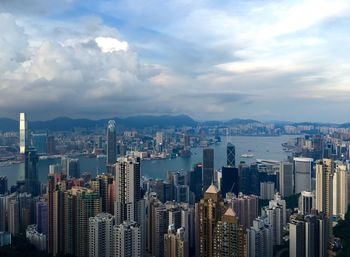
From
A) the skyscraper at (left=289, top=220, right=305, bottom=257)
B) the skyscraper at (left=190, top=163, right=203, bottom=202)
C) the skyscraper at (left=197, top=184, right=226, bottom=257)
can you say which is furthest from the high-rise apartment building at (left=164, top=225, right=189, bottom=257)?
the skyscraper at (left=190, top=163, right=203, bottom=202)

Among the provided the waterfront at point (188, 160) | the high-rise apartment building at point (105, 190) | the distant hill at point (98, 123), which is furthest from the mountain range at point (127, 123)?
the high-rise apartment building at point (105, 190)

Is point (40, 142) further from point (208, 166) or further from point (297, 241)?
point (297, 241)

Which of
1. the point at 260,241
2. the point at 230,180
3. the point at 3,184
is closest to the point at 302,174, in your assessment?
the point at 230,180

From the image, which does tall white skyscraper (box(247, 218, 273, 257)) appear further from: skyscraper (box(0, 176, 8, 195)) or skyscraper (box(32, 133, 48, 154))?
skyscraper (box(0, 176, 8, 195))

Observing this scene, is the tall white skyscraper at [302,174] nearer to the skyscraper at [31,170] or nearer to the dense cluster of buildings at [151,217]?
the dense cluster of buildings at [151,217]

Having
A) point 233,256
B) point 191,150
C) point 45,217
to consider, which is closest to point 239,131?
point 191,150
